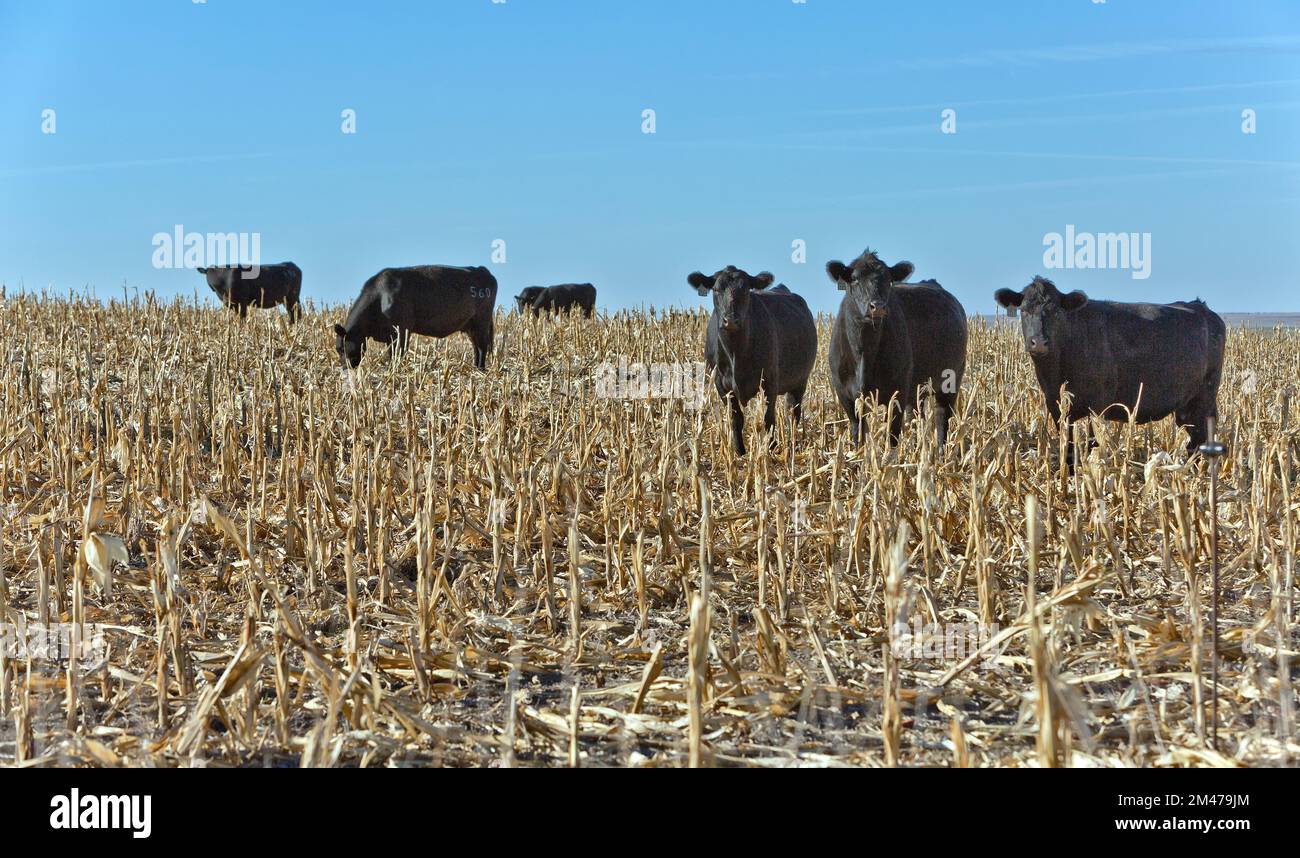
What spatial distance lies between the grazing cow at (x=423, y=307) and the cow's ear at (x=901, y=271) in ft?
26.1

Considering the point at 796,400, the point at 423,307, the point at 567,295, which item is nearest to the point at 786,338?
the point at 796,400

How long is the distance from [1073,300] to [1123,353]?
0.87 m

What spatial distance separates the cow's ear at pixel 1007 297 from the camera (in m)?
10.5

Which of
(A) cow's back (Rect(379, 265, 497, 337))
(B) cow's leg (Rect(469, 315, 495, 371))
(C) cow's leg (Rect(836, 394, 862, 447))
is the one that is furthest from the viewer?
(B) cow's leg (Rect(469, 315, 495, 371))

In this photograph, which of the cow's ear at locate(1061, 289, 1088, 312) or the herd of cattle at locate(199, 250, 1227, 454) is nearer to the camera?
the cow's ear at locate(1061, 289, 1088, 312)

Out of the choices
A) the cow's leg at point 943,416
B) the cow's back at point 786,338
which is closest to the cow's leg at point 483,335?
the cow's back at point 786,338

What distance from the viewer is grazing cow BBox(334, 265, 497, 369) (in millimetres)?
17562

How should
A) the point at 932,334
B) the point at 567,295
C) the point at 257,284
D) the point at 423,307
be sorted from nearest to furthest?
the point at 932,334 → the point at 423,307 → the point at 257,284 → the point at 567,295

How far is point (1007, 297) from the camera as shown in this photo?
34.5ft

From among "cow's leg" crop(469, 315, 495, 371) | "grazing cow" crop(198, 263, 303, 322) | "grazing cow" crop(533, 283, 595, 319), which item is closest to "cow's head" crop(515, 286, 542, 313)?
"grazing cow" crop(533, 283, 595, 319)

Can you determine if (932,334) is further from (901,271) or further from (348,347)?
(348,347)

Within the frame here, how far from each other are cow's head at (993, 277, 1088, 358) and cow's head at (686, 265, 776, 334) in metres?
2.61

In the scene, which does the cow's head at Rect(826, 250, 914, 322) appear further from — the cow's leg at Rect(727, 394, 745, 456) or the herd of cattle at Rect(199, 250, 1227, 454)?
the cow's leg at Rect(727, 394, 745, 456)
